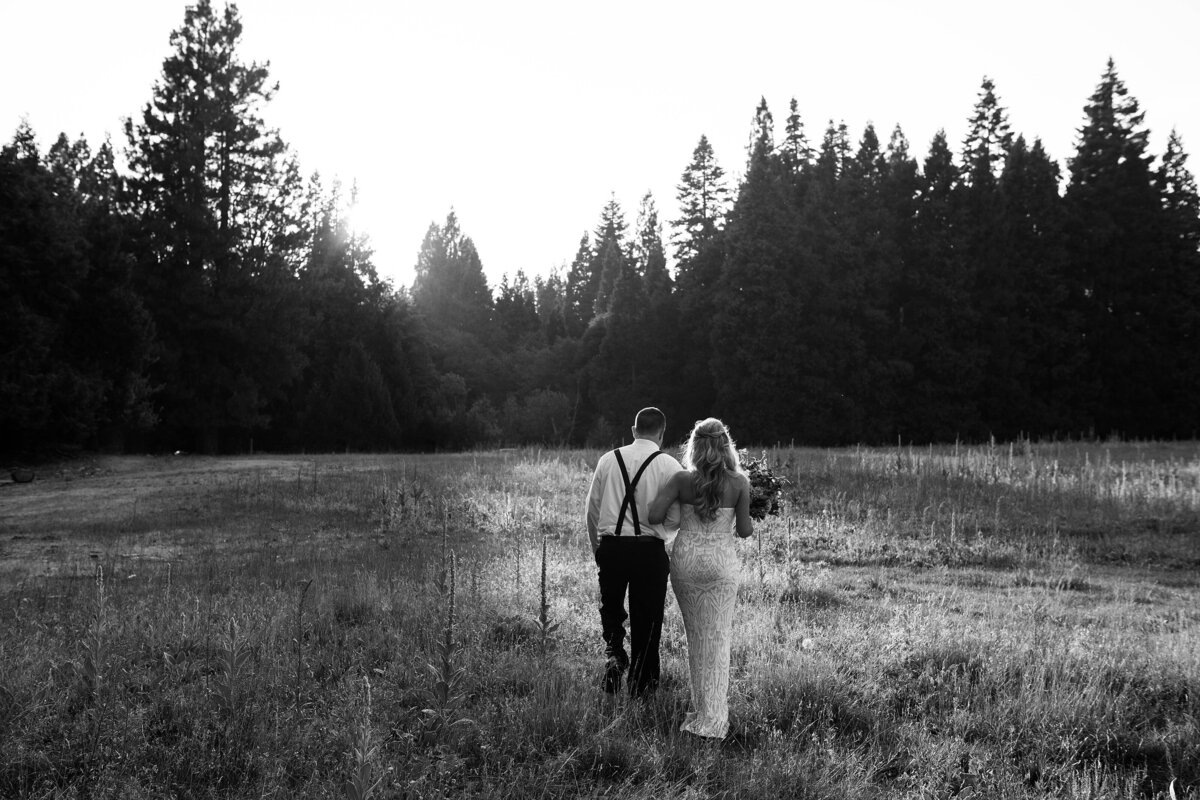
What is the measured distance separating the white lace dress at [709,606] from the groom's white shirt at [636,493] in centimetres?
27

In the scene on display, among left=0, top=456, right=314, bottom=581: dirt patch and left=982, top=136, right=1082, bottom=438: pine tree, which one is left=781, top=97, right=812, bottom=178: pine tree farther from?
left=0, top=456, right=314, bottom=581: dirt patch

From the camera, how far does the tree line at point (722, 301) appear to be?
34.6 metres

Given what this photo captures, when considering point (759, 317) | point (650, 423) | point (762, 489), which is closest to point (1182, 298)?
point (759, 317)

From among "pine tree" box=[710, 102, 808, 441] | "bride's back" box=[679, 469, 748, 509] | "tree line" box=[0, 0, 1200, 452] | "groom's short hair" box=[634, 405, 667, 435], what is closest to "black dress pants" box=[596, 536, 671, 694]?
"bride's back" box=[679, 469, 748, 509]

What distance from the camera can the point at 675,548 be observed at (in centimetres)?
562

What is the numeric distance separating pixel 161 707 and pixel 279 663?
89 centimetres

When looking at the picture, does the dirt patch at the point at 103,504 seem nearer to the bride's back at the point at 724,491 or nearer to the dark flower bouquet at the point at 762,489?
the dark flower bouquet at the point at 762,489

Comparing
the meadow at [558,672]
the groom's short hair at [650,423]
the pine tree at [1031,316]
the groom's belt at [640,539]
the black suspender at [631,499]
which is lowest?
the meadow at [558,672]

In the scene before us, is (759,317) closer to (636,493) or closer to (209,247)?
(209,247)

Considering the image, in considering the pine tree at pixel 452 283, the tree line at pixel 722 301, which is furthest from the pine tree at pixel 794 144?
the pine tree at pixel 452 283

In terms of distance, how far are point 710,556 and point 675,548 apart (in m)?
0.27

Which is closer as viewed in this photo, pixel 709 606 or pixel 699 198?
pixel 709 606

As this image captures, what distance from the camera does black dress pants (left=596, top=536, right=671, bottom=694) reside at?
5789 millimetres

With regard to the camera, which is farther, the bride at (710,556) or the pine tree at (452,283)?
the pine tree at (452,283)
